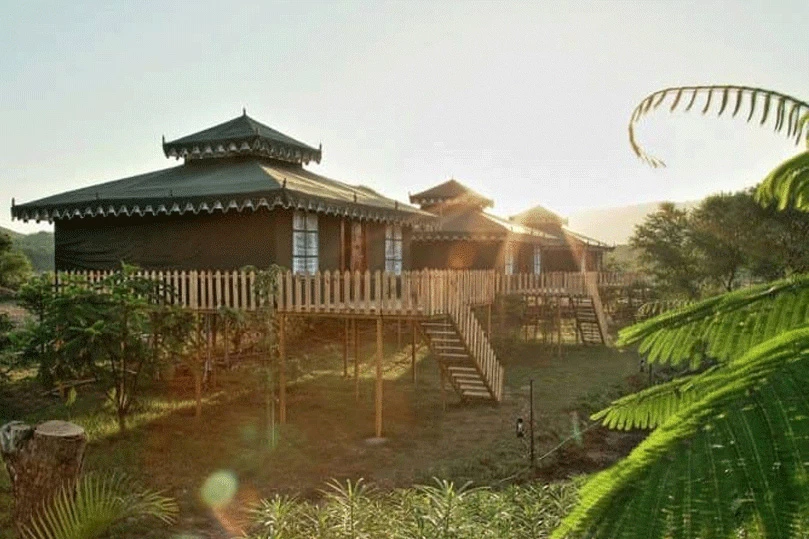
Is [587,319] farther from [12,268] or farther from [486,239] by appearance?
[12,268]

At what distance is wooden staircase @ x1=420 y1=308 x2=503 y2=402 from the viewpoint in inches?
660

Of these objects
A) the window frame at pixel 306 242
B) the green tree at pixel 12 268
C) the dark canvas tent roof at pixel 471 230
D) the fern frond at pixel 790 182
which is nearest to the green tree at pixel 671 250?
the dark canvas tent roof at pixel 471 230

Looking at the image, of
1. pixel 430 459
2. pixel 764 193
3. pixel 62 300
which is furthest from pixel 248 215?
pixel 764 193

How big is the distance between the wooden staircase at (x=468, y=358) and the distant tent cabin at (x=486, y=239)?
43.0 ft

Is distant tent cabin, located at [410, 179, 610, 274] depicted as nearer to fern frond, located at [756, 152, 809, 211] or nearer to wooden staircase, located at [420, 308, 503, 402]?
wooden staircase, located at [420, 308, 503, 402]

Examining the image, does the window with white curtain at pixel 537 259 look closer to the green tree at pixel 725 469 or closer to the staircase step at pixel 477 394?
the staircase step at pixel 477 394

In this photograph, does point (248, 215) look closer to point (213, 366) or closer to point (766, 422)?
point (213, 366)

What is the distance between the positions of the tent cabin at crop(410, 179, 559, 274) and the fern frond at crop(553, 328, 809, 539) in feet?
103

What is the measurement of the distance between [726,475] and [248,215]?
60.7 feet

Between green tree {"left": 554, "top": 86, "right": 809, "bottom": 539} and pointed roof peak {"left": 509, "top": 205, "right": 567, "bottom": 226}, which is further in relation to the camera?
pointed roof peak {"left": 509, "top": 205, "right": 567, "bottom": 226}

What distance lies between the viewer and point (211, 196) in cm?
1773

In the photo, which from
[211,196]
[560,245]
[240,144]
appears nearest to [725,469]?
[211,196]

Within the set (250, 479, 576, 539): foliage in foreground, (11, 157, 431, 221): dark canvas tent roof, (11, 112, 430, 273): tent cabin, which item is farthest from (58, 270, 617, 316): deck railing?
(250, 479, 576, 539): foliage in foreground

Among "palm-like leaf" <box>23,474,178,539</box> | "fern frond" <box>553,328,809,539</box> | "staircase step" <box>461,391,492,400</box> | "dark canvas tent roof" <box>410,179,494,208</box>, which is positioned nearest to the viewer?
"fern frond" <box>553,328,809,539</box>
